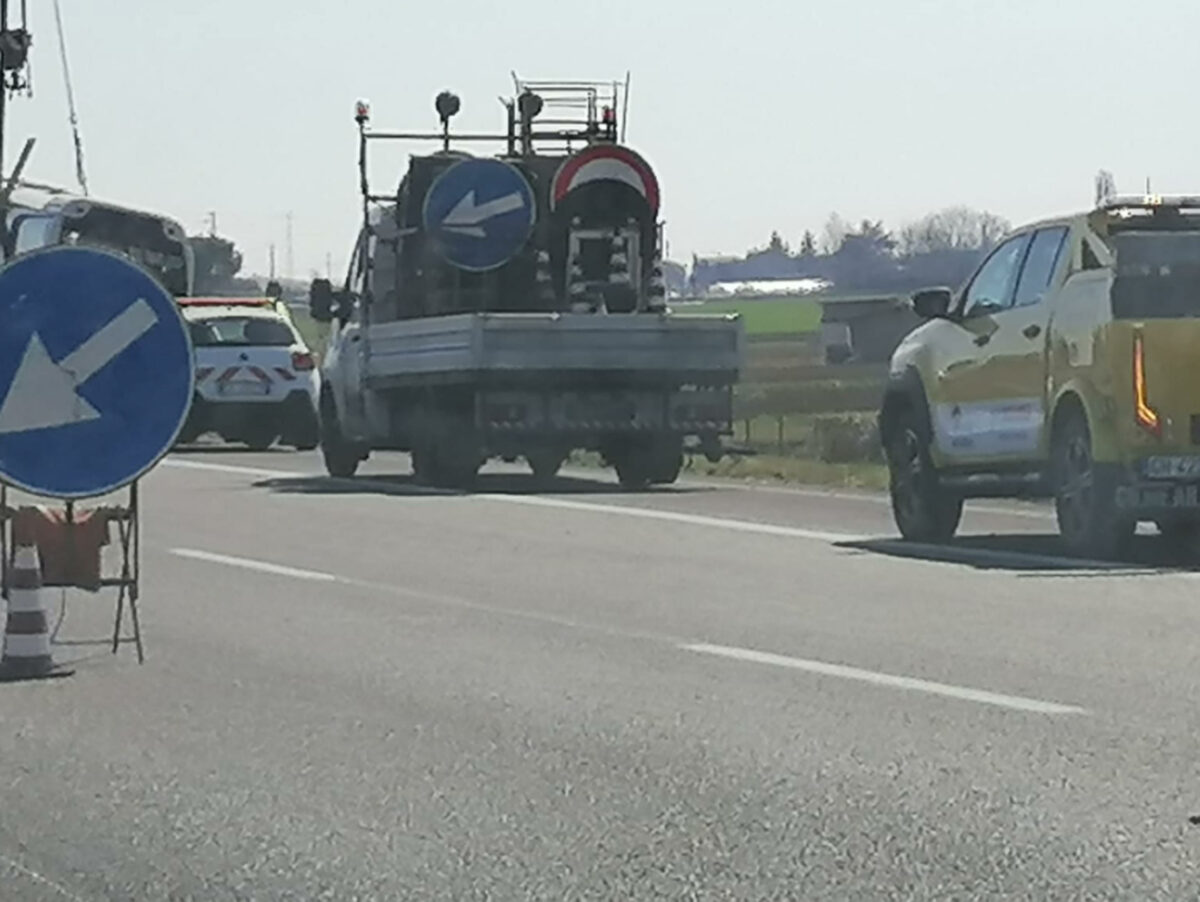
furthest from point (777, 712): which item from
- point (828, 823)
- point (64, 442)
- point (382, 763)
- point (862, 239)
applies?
point (862, 239)

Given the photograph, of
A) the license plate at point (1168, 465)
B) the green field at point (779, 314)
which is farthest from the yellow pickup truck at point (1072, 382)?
the green field at point (779, 314)

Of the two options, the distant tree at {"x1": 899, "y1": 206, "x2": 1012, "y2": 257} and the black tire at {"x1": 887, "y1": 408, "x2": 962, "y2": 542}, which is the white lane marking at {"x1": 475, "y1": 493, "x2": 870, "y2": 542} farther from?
the distant tree at {"x1": 899, "y1": 206, "x2": 1012, "y2": 257}

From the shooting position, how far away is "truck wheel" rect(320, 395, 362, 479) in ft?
90.4

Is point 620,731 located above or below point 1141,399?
below

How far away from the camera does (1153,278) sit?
16.9 meters

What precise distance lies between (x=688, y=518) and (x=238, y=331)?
581 inches

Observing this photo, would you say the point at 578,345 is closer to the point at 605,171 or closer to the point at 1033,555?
the point at 605,171

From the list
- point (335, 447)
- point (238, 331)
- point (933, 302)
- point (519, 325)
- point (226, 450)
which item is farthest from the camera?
point (226, 450)

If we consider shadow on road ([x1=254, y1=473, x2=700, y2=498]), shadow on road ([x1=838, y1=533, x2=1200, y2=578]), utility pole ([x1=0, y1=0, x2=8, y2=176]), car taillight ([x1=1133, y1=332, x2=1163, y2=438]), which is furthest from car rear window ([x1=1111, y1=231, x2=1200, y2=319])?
utility pole ([x1=0, y1=0, x2=8, y2=176])

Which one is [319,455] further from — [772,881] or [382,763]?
[772,881]

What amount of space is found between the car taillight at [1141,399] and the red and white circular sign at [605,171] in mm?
11152

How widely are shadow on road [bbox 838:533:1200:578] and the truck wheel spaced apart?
31.0 feet

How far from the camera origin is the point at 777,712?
10578mm

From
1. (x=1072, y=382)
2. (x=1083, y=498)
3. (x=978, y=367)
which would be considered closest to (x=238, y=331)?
(x=978, y=367)
